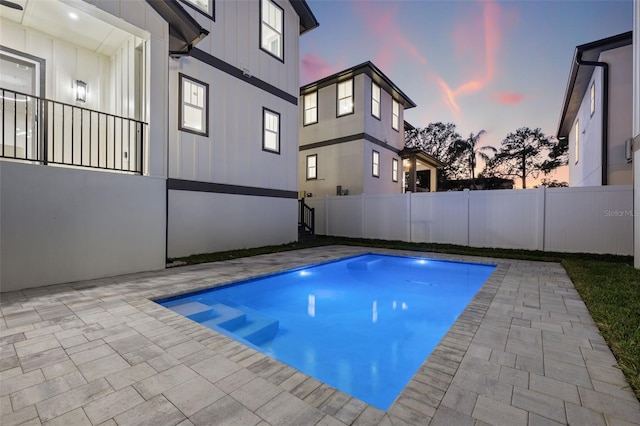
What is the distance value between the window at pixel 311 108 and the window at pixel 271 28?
473 centimetres

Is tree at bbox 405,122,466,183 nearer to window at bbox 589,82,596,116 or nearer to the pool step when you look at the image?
window at bbox 589,82,596,116

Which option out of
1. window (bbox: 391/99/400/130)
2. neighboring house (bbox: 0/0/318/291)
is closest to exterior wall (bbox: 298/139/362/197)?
window (bbox: 391/99/400/130)

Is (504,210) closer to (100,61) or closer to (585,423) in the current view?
(585,423)

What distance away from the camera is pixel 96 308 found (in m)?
3.52

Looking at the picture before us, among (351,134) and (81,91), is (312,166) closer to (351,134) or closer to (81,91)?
(351,134)

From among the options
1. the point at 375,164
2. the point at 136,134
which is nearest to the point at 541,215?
the point at 375,164

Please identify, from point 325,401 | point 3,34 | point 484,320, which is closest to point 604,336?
point 484,320

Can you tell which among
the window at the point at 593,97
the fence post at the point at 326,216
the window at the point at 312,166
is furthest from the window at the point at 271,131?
the window at the point at 593,97

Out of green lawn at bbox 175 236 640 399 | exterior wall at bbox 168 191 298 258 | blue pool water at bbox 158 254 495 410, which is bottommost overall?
blue pool water at bbox 158 254 495 410

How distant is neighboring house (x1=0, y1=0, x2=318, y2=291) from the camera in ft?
15.0

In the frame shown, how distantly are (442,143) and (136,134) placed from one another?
1079 inches

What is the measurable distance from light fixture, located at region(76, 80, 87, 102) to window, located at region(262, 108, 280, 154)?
4.44 m

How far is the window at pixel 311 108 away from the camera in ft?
48.1

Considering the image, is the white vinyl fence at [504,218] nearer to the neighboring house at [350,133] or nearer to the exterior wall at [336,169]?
the exterior wall at [336,169]
